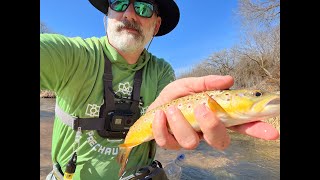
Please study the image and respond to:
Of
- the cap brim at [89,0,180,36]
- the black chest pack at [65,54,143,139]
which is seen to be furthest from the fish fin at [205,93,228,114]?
the cap brim at [89,0,180,36]

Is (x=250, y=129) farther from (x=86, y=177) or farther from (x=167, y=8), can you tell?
(x=167, y=8)

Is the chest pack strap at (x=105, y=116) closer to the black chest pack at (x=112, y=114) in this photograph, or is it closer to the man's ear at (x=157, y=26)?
the black chest pack at (x=112, y=114)

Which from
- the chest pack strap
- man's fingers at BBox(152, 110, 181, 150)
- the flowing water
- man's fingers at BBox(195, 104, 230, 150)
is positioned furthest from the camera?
the flowing water

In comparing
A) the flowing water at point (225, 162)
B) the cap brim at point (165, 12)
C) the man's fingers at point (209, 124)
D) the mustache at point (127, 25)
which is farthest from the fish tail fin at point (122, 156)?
the flowing water at point (225, 162)

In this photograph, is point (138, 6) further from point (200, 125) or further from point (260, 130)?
point (260, 130)

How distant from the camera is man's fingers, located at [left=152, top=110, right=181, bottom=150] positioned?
5.09ft

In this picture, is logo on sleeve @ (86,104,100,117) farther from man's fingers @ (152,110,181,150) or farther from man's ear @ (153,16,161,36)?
man's ear @ (153,16,161,36)

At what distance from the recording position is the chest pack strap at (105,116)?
6.68 feet

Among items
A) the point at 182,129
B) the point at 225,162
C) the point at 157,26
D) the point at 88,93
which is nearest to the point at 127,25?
the point at 157,26

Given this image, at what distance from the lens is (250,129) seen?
1398 millimetres

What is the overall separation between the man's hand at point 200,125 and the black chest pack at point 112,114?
1.90 feet

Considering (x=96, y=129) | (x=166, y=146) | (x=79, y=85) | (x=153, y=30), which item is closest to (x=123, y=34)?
(x=153, y=30)

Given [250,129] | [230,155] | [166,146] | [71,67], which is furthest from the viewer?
[230,155]
